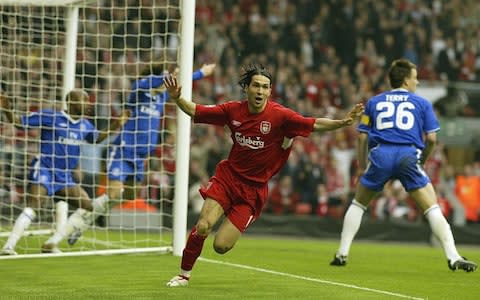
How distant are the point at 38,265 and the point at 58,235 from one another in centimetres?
142

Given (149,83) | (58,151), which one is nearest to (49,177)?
(58,151)

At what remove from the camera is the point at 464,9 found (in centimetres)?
2575

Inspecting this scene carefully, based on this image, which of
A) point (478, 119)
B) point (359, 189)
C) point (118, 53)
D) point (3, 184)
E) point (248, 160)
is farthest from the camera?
point (478, 119)

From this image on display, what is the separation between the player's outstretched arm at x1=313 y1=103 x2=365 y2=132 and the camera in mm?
7934

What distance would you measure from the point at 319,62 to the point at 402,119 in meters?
13.5

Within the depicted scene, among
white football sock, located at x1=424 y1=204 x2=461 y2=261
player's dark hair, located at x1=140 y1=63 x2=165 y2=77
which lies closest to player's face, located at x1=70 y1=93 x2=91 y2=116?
player's dark hair, located at x1=140 y1=63 x2=165 y2=77

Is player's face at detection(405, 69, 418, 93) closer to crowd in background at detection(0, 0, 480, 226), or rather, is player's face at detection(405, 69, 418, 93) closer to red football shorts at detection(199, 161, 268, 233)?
red football shorts at detection(199, 161, 268, 233)

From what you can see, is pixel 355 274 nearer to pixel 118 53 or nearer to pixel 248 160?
pixel 248 160

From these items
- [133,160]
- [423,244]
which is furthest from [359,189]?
[423,244]

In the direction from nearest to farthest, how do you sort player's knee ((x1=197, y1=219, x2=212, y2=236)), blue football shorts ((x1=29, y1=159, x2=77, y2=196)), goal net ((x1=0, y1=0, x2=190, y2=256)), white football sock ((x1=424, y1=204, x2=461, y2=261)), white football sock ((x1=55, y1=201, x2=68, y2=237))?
1. player's knee ((x1=197, y1=219, x2=212, y2=236))
2. white football sock ((x1=424, y1=204, x2=461, y2=261))
3. blue football shorts ((x1=29, y1=159, x2=77, y2=196))
4. goal net ((x1=0, y1=0, x2=190, y2=256))
5. white football sock ((x1=55, y1=201, x2=68, y2=237))

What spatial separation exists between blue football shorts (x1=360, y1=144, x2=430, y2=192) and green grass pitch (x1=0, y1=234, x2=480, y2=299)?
36.3 inches

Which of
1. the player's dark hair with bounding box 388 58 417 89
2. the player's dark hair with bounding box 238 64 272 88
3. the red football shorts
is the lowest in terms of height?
the red football shorts

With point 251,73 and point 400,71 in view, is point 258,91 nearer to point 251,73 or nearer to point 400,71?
point 251,73

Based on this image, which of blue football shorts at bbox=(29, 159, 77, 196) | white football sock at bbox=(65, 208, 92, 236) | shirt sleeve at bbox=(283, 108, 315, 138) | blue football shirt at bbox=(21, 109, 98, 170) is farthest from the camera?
white football sock at bbox=(65, 208, 92, 236)
